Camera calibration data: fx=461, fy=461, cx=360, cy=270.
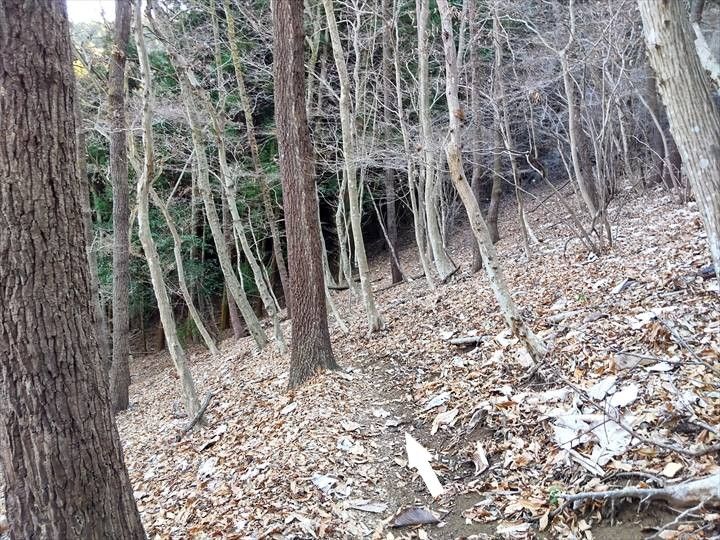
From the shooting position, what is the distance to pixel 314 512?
3.41 m

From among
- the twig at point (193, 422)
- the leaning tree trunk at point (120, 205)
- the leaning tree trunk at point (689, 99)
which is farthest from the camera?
the leaning tree trunk at point (120, 205)

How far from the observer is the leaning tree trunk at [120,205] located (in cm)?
800

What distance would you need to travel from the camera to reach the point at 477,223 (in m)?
4.70

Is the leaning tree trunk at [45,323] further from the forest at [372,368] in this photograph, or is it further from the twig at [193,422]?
the twig at [193,422]

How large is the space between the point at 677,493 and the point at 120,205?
964cm

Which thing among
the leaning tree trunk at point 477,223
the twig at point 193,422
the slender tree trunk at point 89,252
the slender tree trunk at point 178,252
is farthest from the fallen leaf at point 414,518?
the slender tree trunk at point 178,252

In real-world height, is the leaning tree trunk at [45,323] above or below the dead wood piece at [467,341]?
above

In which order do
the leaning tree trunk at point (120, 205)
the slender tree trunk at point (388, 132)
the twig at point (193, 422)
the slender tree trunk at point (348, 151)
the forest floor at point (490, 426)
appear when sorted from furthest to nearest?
the slender tree trunk at point (388, 132), the leaning tree trunk at point (120, 205), the slender tree trunk at point (348, 151), the twig at point (193, 422), the forest floor at point (490, 426)

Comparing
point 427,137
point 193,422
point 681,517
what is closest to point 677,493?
point 681,517

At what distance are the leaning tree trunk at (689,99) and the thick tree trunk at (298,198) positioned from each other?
4.01 meters

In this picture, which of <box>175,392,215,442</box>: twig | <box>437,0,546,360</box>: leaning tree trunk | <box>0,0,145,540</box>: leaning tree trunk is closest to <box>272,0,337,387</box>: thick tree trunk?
<box>175,392,215,442</box>: twig

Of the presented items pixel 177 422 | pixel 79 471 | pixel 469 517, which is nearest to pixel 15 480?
pixel 79 471

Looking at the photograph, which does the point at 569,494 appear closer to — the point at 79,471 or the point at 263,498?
the point at 263,498

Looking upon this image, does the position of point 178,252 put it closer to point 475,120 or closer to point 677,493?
point 475,120
